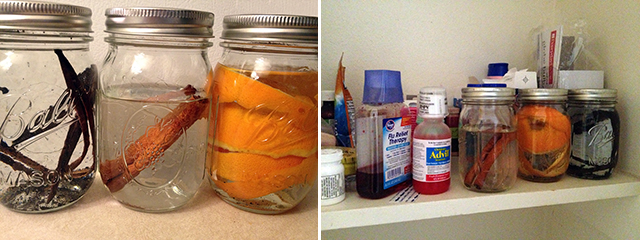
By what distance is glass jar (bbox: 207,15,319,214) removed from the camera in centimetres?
52

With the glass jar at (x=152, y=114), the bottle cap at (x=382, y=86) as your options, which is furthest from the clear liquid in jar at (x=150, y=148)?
the bottle cap at (x=382, y=86)

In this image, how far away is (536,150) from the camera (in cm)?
63

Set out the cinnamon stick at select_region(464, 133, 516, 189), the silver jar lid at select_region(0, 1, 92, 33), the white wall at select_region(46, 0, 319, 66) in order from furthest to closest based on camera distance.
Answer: the white wall at select_region(46, 0, 319, 66) → the cinnamon stick at select_region(464, 133, 516, 189) → the silver jar lid at select_region(0, 1, 92, 33)

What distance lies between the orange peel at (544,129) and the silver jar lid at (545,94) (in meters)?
0.01

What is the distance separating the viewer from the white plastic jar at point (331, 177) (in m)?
0.54

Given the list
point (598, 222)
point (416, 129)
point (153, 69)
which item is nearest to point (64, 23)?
point (153, 69)

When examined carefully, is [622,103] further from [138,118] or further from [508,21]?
[138,118]

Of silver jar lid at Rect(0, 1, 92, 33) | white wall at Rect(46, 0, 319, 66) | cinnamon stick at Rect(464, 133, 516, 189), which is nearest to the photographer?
silver jar lid at Rect(0, 1, 92, 33)

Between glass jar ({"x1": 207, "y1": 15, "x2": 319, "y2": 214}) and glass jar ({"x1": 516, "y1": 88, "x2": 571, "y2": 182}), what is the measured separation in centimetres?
31

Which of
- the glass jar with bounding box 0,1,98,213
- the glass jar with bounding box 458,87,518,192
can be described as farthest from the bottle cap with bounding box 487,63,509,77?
the glass jar with bounding box 0,1,98,213

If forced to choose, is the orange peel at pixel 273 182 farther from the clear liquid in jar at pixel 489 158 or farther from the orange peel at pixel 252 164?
the clear liquid in jar at pixel 489 158

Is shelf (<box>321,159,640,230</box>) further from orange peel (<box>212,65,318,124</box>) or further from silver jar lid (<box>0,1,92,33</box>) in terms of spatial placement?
silver jar lid (<box>0,1,92,33</box>)

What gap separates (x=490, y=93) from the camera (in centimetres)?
58

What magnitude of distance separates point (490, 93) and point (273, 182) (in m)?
0.31
